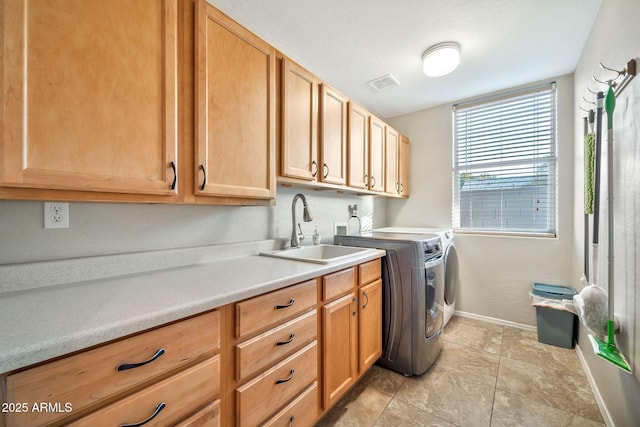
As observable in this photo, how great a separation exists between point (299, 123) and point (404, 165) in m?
1.94

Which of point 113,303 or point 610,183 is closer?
point 113,303

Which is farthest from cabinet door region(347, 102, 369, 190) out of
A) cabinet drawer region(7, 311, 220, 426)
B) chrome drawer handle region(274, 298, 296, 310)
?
cabinet drawer region(7, 311, 220, 426)

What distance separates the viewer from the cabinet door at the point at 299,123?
1591 millimetres

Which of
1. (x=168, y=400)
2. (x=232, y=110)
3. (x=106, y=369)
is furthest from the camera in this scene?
(x=232, y=110)

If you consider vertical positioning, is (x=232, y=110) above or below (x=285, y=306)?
above

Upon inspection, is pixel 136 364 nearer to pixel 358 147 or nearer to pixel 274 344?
pixel 274 344

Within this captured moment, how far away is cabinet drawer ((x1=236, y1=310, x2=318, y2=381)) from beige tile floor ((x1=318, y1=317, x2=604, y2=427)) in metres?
0.66

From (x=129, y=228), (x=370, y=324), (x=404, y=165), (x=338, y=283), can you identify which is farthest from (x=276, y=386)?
(x=404, y=165)

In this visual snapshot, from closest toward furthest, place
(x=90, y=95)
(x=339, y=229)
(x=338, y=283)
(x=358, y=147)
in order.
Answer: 1. (x=90, y=95)
2. (x=338, y=283)
3. (x=358, y=147)
4. (x=339, y=229)

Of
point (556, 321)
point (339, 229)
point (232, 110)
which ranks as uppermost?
point (232, 110)

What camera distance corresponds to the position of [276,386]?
1.10 m

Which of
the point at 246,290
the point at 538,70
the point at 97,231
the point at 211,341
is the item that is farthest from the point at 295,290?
the point at 538,70

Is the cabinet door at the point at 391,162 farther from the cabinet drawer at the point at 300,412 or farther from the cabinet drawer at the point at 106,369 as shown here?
the cabinet drawer at the point at 106,369

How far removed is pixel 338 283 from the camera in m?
1.49
